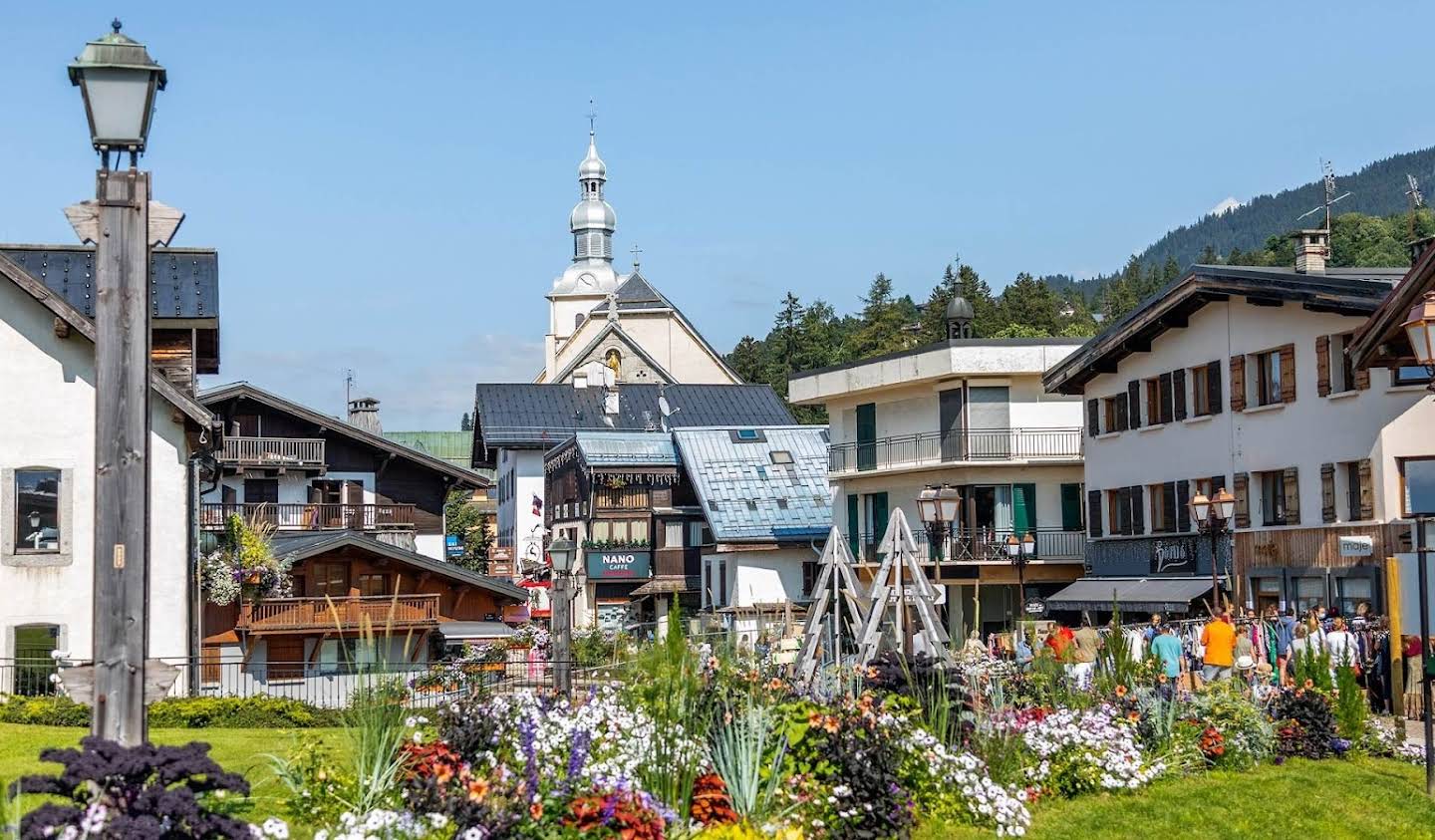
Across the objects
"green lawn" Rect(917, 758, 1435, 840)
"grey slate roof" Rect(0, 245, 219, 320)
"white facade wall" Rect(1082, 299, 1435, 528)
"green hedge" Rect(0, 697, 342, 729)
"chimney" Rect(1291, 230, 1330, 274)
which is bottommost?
"green lawn" Rect(917, 758, 1435, 840)

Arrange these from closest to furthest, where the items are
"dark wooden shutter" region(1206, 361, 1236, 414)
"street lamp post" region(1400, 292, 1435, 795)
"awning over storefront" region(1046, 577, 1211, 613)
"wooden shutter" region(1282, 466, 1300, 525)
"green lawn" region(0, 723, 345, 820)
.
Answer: "green lawn" region(0, 723, 345, 820), "street lamp post" region(1400, 292, 1435, 795), "wooden shutter" region(1282, 466, 1300, 525), "awning over storefront" region(1046, 577, 1211, 613), "dark wooden shutter" region(1206, 361, 1236, 414)

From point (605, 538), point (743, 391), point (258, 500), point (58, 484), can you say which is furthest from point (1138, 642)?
point (743, 391)

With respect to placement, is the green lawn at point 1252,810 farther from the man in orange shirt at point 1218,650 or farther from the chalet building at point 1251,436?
the chalet building at point 1251,436

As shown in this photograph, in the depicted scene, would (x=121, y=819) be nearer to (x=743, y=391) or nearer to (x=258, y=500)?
(x=258, y=500)

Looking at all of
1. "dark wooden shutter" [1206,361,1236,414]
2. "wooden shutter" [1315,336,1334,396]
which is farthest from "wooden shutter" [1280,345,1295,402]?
"dark wooden shutter" [1206,361,1236,414]

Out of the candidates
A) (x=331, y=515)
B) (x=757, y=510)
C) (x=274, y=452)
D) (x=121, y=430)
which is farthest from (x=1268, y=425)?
(x=121, y=430)

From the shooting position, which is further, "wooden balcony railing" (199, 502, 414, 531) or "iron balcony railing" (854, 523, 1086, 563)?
"iron balcony railing" (854, 523, 1086, 563)

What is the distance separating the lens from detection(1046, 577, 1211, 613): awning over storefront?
40.7 metres

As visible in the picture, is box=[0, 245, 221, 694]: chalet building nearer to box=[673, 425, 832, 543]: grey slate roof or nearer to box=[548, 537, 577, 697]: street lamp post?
box=[548, 537, 577, 697]: street lamp post

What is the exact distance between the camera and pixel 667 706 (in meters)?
12.9

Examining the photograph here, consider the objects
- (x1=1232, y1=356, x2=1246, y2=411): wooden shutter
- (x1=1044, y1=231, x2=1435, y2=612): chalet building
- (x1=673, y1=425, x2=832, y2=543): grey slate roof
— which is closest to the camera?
(x1=1044, y1=231, x2=1435, y2=612): chalet building

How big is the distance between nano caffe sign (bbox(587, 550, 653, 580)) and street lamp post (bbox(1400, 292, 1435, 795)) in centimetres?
4885

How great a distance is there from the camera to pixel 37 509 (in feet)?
107

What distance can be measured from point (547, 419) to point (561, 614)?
206 ft
